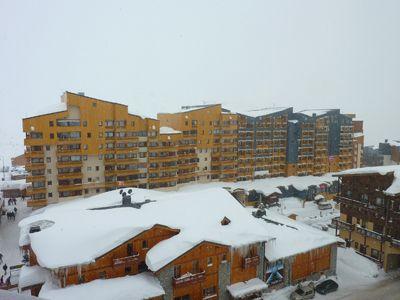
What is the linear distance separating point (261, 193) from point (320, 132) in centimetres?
2931

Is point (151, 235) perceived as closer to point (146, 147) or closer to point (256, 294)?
point (256, 294)

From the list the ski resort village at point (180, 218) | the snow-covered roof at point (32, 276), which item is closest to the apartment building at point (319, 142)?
the ski resort village at point (180, 218)

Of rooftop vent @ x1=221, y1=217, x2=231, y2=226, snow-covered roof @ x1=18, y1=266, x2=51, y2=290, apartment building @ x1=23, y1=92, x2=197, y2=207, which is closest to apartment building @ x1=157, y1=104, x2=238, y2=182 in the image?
apartment building @ x1=23, y1=92, x2=197, y2=207

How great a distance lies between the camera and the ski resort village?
2956 cm

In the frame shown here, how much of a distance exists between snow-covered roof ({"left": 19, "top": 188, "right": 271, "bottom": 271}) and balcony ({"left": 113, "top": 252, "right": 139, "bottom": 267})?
4.21ft

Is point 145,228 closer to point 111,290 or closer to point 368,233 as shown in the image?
point 111,290

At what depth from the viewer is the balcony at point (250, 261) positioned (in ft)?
107

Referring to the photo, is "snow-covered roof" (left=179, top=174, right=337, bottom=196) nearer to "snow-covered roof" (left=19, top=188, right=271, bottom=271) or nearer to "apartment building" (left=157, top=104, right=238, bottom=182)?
"apartment building" (left=157, top=104, right=238, bottom=182)

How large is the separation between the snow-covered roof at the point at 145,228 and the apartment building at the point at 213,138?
37.1m

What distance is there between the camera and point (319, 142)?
9162 cm

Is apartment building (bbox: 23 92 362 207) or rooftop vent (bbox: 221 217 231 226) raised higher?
apartment building (bbox: 23 92 362 207)

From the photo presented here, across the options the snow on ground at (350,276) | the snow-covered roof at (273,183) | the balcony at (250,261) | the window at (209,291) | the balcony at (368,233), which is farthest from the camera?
the snow-covered roof at (273,183)

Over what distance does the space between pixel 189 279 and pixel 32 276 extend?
45.9 feet

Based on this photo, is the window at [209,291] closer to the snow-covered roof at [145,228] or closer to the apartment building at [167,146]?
the snow-covered roof at [145,228]
